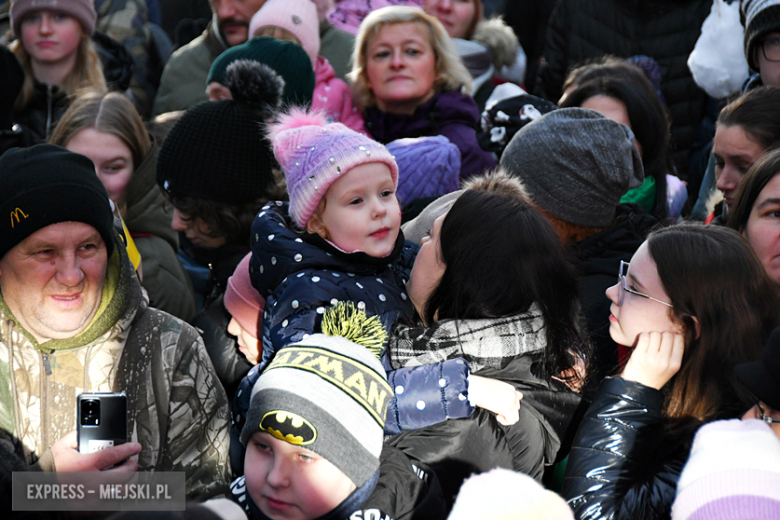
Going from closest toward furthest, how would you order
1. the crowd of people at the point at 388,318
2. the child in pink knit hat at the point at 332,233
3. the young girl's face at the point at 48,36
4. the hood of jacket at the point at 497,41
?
the crowd of people at the point at 388,318 → the child in pink knit hat at the point at 332,233 → the young girl's face at the point at 48,36 → the hood of jacket at the point at 497,41

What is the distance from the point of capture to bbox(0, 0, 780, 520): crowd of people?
205cm

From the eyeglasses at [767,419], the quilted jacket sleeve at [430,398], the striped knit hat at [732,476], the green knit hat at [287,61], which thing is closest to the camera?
the striped knit hat at [732,476]

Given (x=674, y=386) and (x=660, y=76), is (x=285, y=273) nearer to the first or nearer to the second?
(x=674, y=386)

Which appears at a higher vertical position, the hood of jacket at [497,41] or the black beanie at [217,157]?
the hood of jacket at [497,41]

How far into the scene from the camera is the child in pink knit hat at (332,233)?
2.58m

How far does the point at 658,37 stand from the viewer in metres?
5.10

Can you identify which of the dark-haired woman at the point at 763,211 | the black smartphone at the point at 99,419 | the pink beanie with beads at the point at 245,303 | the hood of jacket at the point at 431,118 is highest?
the hood of jacket at the point at 431,118

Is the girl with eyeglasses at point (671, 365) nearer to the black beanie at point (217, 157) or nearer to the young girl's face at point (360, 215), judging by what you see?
the young girl's face at point (360, 215)

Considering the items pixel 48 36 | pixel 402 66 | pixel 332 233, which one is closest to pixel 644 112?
pixel 402 66

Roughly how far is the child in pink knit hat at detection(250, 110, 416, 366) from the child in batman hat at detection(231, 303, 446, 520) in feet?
1.21

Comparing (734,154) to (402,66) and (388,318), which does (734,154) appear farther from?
(388,318)

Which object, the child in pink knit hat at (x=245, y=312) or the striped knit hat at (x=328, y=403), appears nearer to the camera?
the striped knit hat at (x=328, y=403)

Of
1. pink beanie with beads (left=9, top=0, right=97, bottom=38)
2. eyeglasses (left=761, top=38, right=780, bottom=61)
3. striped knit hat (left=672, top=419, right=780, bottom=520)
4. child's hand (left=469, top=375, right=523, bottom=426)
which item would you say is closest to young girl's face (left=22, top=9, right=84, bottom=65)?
Answer: pink beanie with beads (left=9, top=0, right=97, bottom=38)

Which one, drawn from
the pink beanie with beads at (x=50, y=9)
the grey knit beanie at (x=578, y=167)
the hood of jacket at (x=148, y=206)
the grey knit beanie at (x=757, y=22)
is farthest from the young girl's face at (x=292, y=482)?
the pink beanie with beads at (x=50, y=9)
